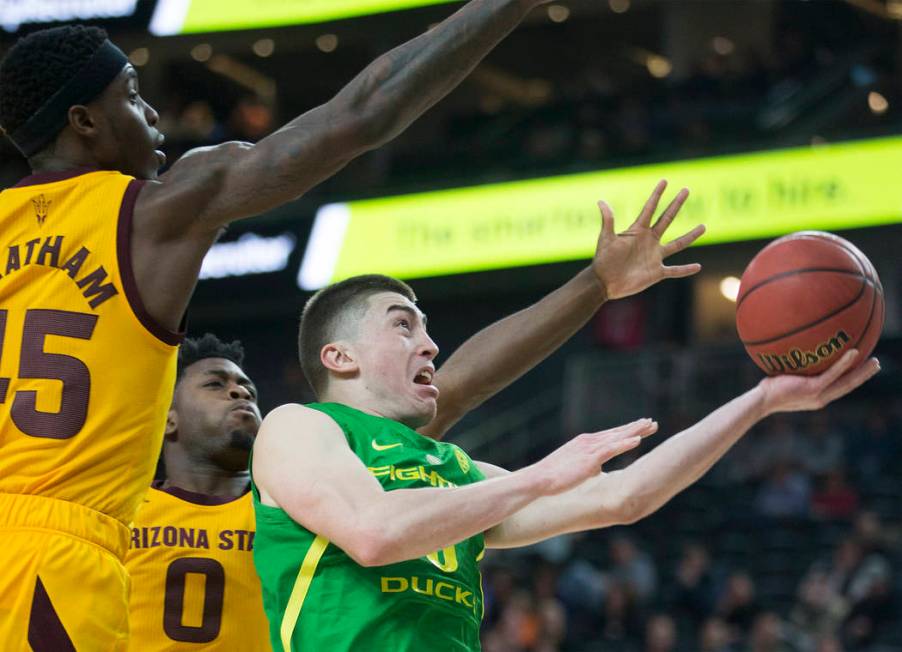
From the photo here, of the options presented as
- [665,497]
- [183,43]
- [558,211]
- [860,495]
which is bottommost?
[860,495]

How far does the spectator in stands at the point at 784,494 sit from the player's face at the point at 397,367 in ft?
37.6

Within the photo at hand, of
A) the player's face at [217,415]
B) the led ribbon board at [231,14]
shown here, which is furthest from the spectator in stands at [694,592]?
the player's face at [217,415]

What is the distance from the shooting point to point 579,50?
25047mm

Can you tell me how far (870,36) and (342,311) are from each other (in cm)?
1641

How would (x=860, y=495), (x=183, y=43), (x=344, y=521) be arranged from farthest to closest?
(x=183, y=43)
(x=860, y=495)
(x=344, y=521)

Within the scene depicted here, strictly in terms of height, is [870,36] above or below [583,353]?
above

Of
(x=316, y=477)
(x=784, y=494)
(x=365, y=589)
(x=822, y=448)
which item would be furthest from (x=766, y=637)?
(x=316, y=477)

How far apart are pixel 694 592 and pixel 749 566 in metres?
1.28

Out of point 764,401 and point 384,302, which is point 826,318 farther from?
point 384,302

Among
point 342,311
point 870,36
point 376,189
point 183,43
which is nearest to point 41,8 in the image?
point 183,43

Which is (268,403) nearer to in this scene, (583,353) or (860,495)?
(583,353)

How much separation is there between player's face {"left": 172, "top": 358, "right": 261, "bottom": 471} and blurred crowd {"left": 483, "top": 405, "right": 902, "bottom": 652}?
326 inches

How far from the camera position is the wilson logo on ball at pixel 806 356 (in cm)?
353

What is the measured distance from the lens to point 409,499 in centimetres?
307
